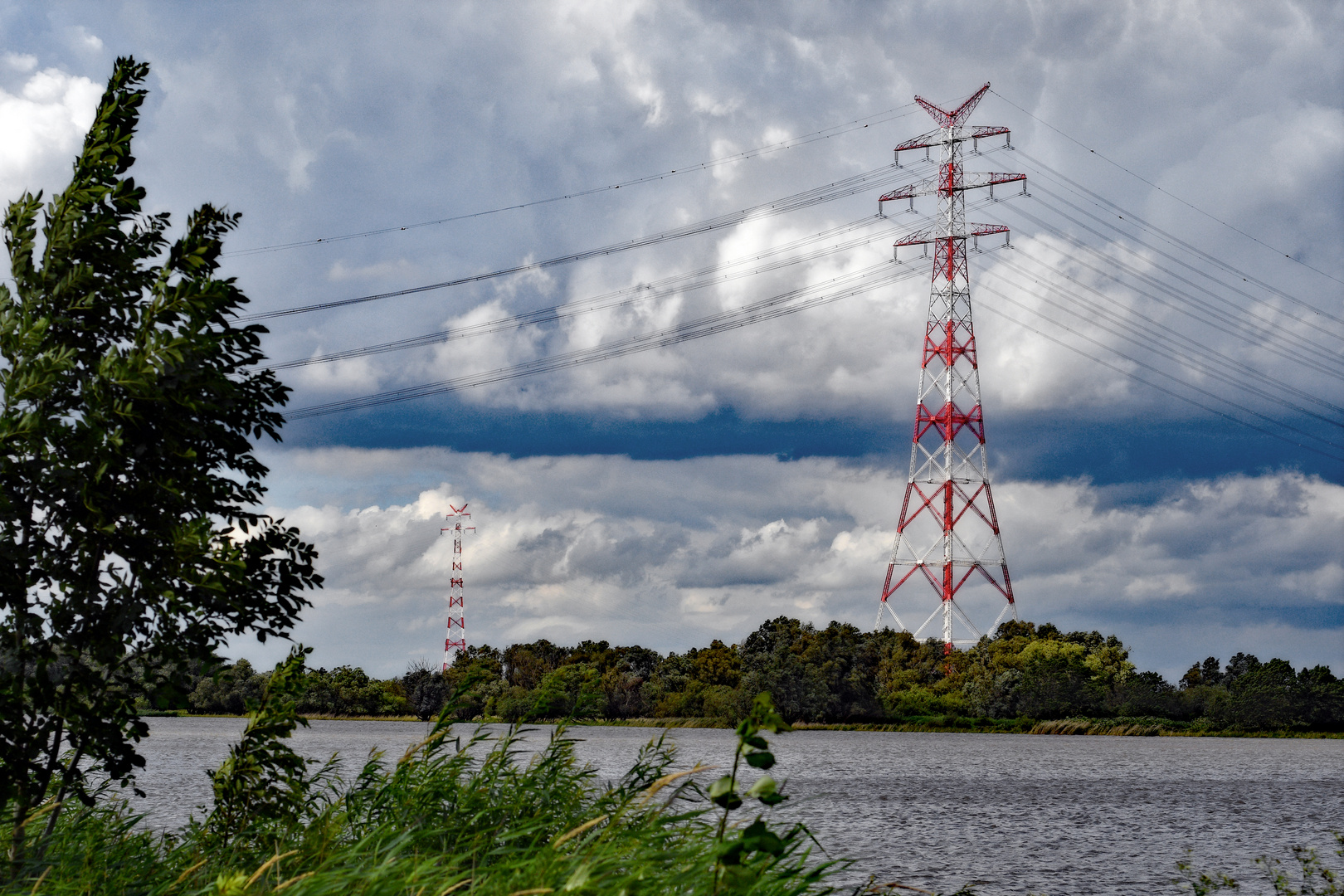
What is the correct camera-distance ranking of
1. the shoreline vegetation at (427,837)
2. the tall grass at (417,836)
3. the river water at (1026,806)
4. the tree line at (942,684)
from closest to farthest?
the shoreline vegetation at (427,837) < the tall grass at (417,836) < the river water at (1026,806) < the tree line at (942,684)

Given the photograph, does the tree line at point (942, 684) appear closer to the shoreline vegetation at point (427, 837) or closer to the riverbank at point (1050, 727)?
the riverbank at point (1050, 727)

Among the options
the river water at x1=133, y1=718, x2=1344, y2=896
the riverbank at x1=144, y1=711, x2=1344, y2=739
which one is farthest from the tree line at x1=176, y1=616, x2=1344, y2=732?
the river water at x1=133, y1=718, x2=1344, y2=896

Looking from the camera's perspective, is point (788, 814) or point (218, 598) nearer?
point (218, 598)

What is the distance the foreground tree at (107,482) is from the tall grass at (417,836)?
1569 millimetres

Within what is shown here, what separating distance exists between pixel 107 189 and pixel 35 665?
17.6 feet

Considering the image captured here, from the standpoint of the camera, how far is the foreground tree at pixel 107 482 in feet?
36.2

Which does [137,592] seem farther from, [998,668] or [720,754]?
[998,668]

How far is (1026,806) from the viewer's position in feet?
159

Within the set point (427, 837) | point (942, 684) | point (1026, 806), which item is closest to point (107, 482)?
point (427, 837)

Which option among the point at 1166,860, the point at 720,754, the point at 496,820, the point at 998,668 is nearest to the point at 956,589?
the point at 720,754

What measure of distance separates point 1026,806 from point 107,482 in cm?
4618

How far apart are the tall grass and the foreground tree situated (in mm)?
1569

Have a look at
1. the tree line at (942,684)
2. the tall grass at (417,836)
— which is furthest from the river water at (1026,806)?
the tree line at (942,684)

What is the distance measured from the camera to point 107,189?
40.0 ft
